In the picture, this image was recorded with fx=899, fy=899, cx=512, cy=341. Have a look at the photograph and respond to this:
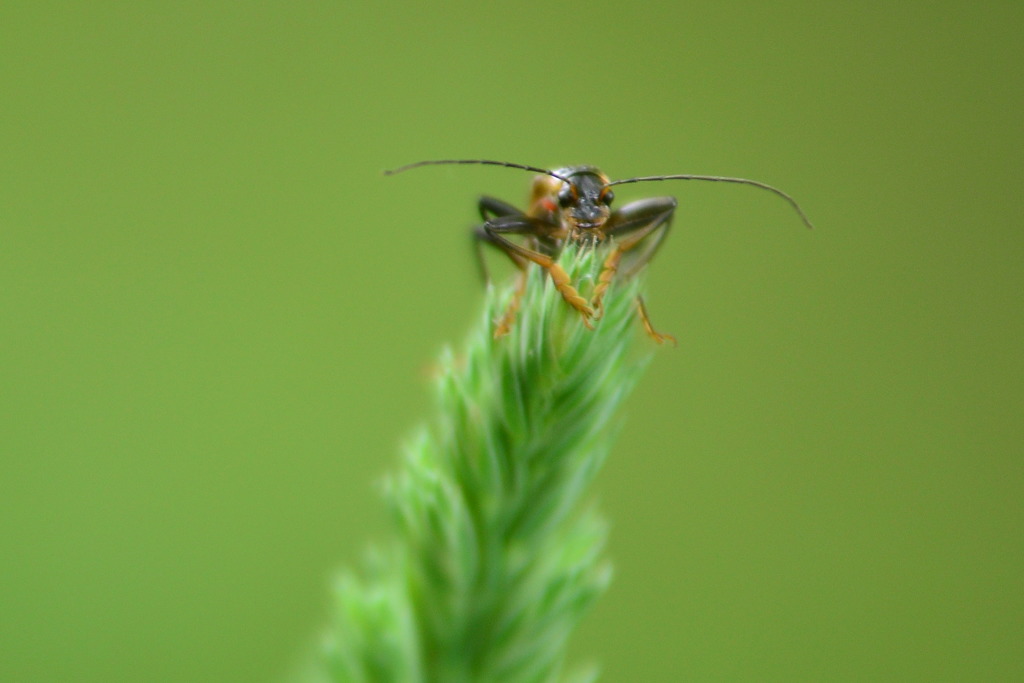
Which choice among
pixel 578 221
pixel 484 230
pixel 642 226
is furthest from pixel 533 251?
pixel 642 226

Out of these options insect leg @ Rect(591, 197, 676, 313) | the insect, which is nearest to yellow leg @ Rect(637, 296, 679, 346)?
the insect

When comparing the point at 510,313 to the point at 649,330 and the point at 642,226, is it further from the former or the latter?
the point at 642,226

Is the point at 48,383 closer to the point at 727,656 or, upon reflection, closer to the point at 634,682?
the point at 634,682

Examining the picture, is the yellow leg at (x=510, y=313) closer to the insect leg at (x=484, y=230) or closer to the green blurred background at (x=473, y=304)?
the insect leg at (x=484, y=230)

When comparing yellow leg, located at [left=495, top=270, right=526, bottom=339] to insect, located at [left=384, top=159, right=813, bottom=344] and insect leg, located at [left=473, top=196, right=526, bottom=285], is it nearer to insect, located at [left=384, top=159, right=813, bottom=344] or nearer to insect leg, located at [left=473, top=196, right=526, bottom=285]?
insect, located at [left=384, top=159, right=813, bottom=344]

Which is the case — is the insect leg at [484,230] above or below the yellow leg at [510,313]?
above

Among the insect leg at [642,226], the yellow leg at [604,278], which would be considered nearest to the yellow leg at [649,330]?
→ the insect leg at [642,226]
